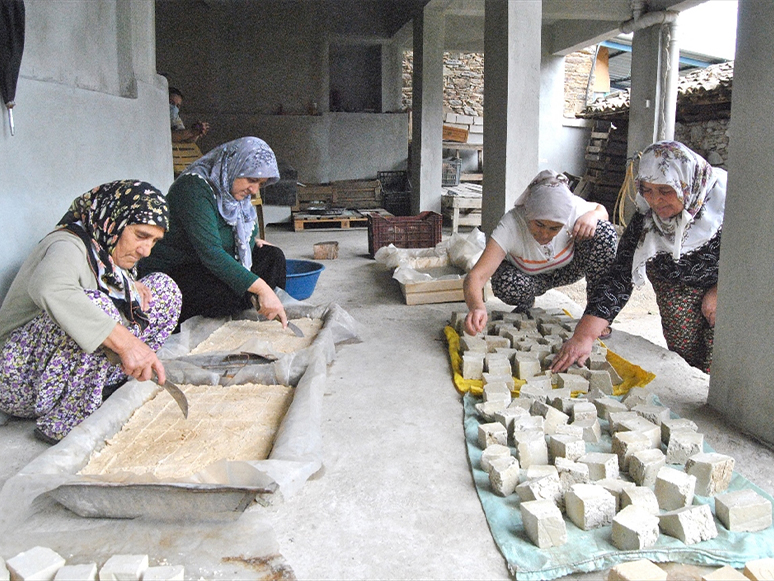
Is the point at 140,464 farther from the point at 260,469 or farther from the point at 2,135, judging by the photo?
the point at 2,135

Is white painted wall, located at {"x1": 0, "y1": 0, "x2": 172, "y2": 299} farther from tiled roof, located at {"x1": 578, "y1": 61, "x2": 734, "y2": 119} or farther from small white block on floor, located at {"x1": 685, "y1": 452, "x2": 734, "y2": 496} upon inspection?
tiled roof, located at {"x1": 578, "y1": 61, "x2": 734, "y2": 119}

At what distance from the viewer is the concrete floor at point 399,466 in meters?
1.66

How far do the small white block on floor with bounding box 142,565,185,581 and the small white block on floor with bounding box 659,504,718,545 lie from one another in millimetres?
1245

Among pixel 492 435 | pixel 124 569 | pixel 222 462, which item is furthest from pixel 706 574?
pixel 124 569

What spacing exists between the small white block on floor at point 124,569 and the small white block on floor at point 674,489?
1.40 metres

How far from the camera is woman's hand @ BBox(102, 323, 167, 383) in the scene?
2129 mm

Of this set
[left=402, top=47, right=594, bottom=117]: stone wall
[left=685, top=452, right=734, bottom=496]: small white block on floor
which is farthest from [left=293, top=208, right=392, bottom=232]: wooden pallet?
[left=685, top=452, right=734, bottom=496]: small white block on floor

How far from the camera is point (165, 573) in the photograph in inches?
57.7

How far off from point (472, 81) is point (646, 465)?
1268cm

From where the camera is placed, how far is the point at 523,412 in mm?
2350

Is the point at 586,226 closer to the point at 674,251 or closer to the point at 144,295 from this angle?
the point at 674,251

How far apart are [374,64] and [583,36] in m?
4.61

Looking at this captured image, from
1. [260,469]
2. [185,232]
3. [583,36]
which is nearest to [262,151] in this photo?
[185,232]

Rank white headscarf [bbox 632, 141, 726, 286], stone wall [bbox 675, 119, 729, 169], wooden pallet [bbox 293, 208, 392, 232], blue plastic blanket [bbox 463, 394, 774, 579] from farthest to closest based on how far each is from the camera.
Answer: stone wall [bbox 675, 119, 729, 169]
wooden pallet [bbox 293, 208, 392, 232]
white headscarf [bbox 632, 141, 726, 286]
blue plastic blanket [bbox 463, 394, 774, 579]
